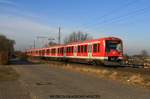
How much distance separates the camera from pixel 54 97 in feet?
35.3

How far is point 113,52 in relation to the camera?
31.5 metres

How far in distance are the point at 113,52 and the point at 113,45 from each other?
40.1 inches

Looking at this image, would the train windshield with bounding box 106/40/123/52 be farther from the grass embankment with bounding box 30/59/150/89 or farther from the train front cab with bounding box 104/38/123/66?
the grass embankment with bounding box 30/59/150/89

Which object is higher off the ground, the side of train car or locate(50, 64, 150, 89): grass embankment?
the side of train car

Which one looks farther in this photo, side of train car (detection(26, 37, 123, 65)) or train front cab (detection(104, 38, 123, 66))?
side of train car (detection(26, 37, 123, 65))

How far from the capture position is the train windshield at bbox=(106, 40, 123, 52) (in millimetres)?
31484

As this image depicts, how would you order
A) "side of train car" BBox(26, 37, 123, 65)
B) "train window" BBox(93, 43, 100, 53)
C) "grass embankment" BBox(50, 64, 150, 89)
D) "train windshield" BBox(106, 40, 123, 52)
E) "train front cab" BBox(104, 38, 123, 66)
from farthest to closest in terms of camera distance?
1. "train window" BBox(93, 43, 100, 53)
2. "train windshield" BBox(106, 40, 123, 52)
3. "side of train car" BBox(26, 37, 123, 65)
4. "train front cab" BBox(104, 38, 123, 66)
5. "grass embankment" BBox(50, 64, 150, 89)

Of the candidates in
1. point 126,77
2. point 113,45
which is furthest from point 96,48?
point 126,77

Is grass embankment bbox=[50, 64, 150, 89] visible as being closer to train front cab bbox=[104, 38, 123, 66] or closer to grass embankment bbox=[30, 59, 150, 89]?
grass embankment bbox=[30, 59, 150, 89]

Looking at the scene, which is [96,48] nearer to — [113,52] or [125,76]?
[113,52]

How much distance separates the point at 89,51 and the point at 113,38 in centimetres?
429

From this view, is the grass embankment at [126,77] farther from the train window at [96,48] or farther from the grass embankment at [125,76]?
the train window at [96,48]

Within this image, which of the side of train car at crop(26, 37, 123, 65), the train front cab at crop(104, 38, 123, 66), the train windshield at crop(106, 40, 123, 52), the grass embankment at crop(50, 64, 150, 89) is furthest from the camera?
the train windshield at crop(106, 40, 123, 52)

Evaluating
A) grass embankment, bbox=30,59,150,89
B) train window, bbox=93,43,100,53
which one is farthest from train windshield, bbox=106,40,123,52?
grass embankment, bbox=30,59,150,89
